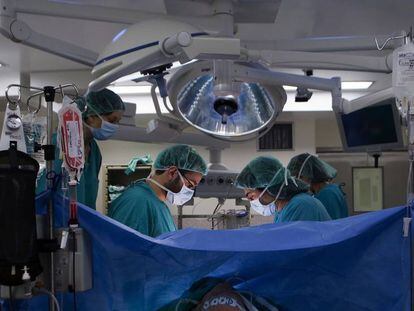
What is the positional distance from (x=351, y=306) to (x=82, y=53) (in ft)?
3.40

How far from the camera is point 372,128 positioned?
106 inches

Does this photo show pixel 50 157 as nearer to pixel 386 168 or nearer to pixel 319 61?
pixel 319 61

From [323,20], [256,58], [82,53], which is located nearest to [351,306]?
[256,58]

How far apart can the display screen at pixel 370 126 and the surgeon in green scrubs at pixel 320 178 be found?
0.25 meters

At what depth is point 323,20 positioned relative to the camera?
7.82 ft

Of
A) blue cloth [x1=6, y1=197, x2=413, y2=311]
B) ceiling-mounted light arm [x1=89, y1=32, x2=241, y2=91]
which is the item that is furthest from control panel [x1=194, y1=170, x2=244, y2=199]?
ceiling-mounted light arm [x1=89, y1=32, x2=241, y2=91]

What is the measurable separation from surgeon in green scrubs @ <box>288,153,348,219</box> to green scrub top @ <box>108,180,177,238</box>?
1011mm

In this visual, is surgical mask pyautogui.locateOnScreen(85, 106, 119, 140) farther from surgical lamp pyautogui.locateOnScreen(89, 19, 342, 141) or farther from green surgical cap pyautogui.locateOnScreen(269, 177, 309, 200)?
green surgical cap pyautogui.locateOnScreen(269, 177, 309, 200)

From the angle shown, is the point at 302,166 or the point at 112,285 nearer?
the point at 112,285

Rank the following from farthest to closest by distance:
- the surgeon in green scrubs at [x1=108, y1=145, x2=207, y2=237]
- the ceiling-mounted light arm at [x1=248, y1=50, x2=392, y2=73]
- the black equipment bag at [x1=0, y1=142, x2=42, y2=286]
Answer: the surgeon in green scrubs at [x1=108, y1=145, x2=207, y2=237], the ceiling-mounted light arm at [x1=248, y1=50, x2=392, y2=73], the black equipment bag at [x1=0, y1=142, x2=42, y2=286]

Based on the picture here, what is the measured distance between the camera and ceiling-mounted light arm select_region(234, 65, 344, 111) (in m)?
1.32

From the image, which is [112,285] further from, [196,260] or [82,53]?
[82,53]

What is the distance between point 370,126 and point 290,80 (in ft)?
4.81

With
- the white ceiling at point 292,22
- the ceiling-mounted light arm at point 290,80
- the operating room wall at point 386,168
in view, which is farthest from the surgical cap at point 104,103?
the operating room wall at point 386,168
